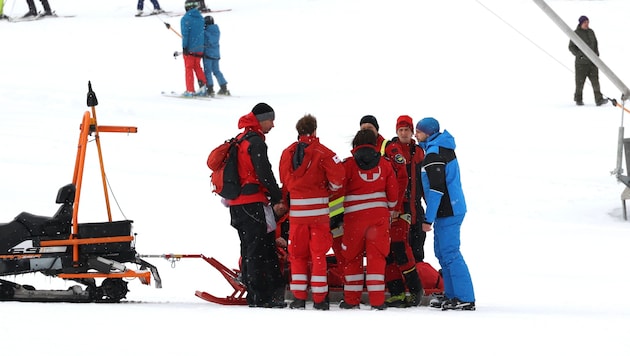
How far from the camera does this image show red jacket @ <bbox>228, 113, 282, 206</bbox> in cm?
768

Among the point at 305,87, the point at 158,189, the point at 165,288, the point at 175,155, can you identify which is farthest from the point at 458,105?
the point at 165,288

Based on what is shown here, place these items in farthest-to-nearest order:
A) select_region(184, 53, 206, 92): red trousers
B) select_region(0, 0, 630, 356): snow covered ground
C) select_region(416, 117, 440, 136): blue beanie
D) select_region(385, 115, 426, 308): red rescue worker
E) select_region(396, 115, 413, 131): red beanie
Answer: select_region(184, 53, 206, 92): red trousers, select_region(396, 115, 413, 131): red beanie, select_region(385, 115, 426, 308): red rescue worker, select_region(416, 117, 440, 136): blue beanie, select_region(0, 0, 630, 356): snow covered ground

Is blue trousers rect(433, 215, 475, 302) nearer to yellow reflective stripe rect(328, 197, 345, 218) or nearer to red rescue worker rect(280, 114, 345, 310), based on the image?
yellow reflective stripe rect(328, 197, 345, 218)

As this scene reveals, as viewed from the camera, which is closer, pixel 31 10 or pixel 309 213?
pixel 309 213

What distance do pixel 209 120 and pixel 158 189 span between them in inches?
178

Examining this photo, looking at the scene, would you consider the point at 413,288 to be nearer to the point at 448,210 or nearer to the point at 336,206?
the point at 448,210

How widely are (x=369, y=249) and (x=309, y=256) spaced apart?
1.41 ft

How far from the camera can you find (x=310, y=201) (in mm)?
7605

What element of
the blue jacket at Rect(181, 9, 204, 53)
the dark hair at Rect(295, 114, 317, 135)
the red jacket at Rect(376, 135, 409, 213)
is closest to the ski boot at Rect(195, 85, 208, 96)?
the blue jacket at Rect(181, 9, 204, 53)

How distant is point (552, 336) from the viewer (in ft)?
20.3

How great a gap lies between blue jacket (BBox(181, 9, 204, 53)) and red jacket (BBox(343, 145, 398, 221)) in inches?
470

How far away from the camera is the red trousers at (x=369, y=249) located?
771 cm

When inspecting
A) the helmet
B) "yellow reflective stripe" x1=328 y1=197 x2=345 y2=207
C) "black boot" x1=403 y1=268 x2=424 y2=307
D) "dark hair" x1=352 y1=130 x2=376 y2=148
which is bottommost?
"black boot" x1=403 y1=268 x2=424 y2=307

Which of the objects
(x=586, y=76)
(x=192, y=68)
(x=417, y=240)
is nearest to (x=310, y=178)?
(x=417, y=240)
